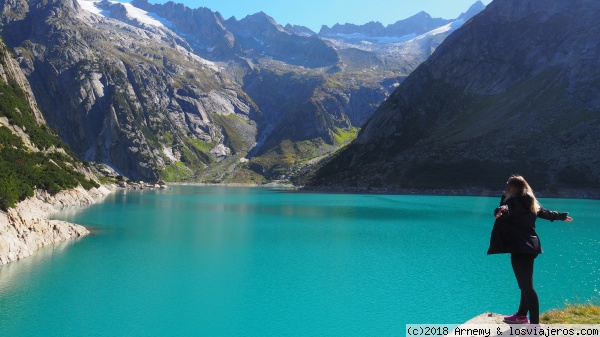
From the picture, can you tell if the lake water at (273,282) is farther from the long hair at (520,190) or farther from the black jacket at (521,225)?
the long hair at (520,190)

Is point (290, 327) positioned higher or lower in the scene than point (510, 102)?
lower

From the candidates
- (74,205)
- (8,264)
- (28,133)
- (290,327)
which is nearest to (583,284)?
(290,327)

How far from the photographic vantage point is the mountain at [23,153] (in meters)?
61.0

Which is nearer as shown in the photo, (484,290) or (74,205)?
(484,290)

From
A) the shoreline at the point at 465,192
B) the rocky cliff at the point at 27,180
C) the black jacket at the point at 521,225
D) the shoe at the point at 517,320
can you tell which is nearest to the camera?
the black jacket at the point at 521,225

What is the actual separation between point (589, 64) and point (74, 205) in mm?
191569

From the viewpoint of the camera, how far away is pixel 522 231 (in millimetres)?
12273

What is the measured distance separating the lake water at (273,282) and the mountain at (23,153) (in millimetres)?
13938

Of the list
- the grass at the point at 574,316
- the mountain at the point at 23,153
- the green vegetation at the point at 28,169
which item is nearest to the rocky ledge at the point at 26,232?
the mountain at the point at 23,153

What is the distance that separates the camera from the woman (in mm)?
12227

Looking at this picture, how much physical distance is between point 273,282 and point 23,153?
7326 cm

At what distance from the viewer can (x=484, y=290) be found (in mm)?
32719

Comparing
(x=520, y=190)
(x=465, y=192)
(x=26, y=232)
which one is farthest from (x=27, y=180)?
(x=465, y=192)

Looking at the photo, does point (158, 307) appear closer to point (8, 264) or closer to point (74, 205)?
point (8, 264)
